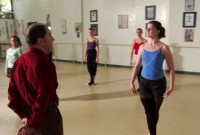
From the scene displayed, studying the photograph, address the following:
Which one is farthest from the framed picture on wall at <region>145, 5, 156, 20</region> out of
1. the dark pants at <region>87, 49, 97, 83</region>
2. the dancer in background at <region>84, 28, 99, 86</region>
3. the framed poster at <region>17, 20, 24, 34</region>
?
the framed poster at <region>17, 20, 24, 34</region>

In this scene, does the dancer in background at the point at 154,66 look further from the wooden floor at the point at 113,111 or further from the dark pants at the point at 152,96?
the wooden floor at the point at 113,111

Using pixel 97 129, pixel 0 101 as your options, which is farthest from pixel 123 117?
pixel 0 101

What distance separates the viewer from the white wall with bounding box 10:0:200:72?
7.11m

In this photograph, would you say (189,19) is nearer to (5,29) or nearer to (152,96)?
A: (152,96)

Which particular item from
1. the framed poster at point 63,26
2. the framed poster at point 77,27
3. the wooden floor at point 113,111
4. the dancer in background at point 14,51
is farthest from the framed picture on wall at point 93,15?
the dancer in background at point 14,51

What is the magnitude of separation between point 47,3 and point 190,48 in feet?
22.9

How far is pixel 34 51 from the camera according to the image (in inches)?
56.2

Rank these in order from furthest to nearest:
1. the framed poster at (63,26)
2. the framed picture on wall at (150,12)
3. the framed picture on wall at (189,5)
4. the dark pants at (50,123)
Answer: the framed poster at (63,26), the framed picture on wall at (150,12), the framed picture on wall at (189,5), the dark pants at (50,123)

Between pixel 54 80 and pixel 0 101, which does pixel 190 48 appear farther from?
pixel 54 80

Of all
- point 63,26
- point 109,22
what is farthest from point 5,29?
point 109,22

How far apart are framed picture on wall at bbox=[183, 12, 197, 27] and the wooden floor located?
1900 millimetres

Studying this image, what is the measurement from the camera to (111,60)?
891cm

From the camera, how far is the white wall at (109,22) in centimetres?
711

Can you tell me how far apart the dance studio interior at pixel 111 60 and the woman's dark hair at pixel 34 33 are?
11 cm
